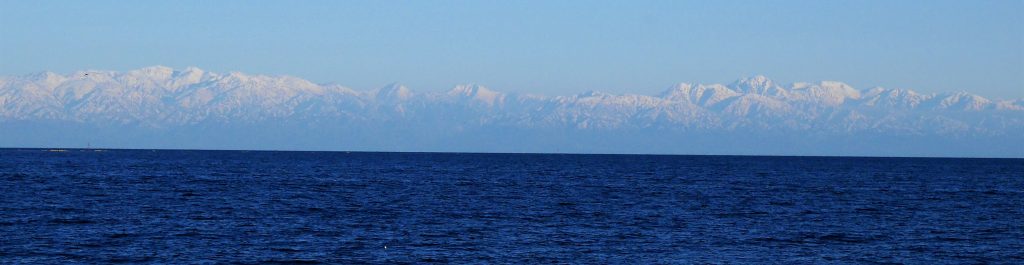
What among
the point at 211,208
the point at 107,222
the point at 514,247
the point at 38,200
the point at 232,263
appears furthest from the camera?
the point at 38,200

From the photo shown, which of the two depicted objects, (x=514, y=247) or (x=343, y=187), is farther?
(x=343, y=187)

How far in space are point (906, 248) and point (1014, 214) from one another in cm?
3023

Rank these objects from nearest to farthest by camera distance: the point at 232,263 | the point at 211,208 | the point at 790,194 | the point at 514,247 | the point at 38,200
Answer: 1. the point at 232,263
2. the point at 514,247
3. the point at 211,208
4. the point at 38,200
5. the point at 790,194

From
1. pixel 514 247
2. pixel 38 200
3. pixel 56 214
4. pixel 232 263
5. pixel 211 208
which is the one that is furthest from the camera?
pixel 38 200

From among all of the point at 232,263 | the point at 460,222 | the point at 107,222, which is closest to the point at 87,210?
the point at 107,222

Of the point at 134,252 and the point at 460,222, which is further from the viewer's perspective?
the point at 460,222

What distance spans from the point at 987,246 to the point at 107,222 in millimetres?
45263

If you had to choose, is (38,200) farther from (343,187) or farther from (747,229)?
(747,229)

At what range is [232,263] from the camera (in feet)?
155

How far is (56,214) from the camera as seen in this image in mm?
68500

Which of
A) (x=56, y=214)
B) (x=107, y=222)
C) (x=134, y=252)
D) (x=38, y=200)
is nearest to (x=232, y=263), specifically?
(x=134, y=252)

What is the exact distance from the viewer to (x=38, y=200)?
3219 inches

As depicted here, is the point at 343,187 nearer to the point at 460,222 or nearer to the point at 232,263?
the point at 460,222

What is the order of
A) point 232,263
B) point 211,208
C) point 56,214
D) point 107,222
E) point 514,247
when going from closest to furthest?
point 232,263
point 514,247
point 107,222
point 56,214
point 211,208
